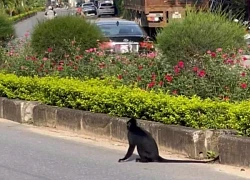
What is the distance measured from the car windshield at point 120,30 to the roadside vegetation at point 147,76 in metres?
4.80

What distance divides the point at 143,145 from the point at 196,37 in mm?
3741

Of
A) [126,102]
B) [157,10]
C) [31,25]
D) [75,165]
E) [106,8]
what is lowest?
[75,165]

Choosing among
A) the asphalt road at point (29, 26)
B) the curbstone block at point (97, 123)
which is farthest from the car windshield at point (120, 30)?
the curbstone block at point (97, 123)

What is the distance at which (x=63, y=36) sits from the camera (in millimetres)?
15078

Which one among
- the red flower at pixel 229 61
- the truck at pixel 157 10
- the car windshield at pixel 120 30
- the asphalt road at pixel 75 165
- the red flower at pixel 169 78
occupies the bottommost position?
the asphalt road at pixel 75 165

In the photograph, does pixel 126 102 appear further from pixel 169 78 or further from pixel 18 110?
pixel 18 110

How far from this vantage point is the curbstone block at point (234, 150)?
29.1 feet

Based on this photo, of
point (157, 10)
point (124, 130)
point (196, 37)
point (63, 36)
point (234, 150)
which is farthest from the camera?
point (157, 10)

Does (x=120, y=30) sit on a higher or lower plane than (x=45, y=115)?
higher

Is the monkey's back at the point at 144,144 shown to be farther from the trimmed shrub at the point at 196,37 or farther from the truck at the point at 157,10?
the truck at the point at 157,10

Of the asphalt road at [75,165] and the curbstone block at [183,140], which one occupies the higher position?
the curbstone block at [183,140]

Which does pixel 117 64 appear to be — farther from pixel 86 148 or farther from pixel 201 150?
pixel 201 150

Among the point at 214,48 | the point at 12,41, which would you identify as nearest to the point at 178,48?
the point at 214,48

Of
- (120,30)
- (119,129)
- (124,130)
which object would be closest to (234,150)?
(124,130)
